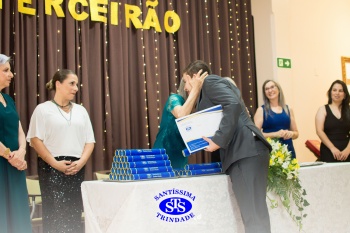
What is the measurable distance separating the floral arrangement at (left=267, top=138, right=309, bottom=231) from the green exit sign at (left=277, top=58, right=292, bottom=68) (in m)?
3.57

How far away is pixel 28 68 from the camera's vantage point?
4918 mm

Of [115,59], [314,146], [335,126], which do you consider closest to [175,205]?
[335,126]

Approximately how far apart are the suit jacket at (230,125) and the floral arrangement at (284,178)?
→ 0.26 metres

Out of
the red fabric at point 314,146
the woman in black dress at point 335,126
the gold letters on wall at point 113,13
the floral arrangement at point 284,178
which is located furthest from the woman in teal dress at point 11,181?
the red fabric at point 314,146

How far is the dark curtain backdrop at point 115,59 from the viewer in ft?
16.1

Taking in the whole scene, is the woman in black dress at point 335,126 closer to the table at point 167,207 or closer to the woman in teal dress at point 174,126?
the table at point 167,207

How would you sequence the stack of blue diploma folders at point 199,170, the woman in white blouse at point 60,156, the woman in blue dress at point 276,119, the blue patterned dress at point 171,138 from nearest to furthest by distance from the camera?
the stack of blue diploma folders at point 199,170, the blue patterned dress at point 171,138, the woman in white blouse at point 60,156, the woman in blue dress at point 276,119

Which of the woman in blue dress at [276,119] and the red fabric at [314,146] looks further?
the red fabric at [314,146]

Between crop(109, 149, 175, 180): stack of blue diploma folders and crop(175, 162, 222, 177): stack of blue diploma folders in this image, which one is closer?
crop(109, 149, 175, 180): stack of blue diploma folders

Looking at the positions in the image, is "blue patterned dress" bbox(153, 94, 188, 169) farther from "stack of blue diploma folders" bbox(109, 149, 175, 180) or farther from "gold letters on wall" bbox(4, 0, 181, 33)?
"gold letters on wall" bbox(4, 0, 181, 33)

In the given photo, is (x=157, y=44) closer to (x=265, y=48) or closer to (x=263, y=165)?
(x=265, y=48)

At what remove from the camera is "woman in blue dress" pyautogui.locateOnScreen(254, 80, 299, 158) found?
4824 mm

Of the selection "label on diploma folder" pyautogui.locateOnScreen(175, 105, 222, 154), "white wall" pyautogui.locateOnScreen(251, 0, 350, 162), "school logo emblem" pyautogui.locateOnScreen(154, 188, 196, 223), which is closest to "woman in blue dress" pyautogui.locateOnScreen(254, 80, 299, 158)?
"white wall" pyautogui.locateOnScreen(251, 0, 350, 162)

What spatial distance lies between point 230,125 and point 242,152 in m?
0.20
